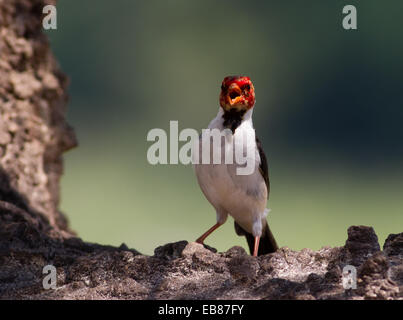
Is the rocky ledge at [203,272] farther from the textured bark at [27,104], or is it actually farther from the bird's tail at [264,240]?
the bird's tail at [264,240]

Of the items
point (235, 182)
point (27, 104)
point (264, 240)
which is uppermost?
point (27, 104)

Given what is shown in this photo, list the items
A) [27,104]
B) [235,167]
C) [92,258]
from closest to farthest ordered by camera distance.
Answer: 1. [92,258]
2. [235,167]
3. [27,104]

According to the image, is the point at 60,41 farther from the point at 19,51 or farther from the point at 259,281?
the point at 259,281

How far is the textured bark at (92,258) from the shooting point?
3568 mm

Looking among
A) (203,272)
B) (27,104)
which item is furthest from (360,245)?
(27,104)

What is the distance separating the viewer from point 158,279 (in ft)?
13.1

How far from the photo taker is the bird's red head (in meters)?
4.54

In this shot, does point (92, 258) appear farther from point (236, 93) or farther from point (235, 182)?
point (236, 93)

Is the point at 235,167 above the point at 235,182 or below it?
above

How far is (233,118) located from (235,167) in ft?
1.15

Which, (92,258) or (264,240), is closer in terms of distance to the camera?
(92,258)

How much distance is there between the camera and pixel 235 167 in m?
4.68

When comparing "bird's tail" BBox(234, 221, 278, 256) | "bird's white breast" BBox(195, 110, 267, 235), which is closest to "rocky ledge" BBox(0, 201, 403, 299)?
"bird's white breast" BBox(195, 110, 267, 235)
